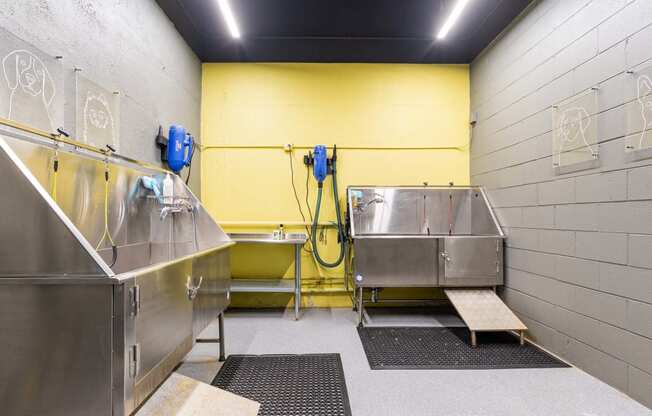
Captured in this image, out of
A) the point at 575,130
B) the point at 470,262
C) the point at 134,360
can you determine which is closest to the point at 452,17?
the point at 575,130

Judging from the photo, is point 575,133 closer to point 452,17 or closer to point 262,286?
point 452,17

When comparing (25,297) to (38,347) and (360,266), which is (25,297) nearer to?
(38,347)

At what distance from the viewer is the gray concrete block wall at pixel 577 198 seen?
6.10ft

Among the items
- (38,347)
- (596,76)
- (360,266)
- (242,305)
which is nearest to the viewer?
(38,347)

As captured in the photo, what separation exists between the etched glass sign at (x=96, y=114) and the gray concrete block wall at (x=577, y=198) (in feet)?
11.0

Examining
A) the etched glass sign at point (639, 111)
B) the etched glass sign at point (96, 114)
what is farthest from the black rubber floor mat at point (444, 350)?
the etched glass sign at point (96, 114)

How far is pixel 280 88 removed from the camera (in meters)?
3.77

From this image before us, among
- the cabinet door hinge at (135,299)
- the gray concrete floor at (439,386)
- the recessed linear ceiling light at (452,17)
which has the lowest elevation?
the gray concrete floor at (439,386)

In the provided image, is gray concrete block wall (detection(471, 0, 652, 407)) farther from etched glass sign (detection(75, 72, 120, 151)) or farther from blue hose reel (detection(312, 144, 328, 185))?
etched glass sign (detection(75, 72, 120, 151))

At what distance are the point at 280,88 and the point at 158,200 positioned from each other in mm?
2086

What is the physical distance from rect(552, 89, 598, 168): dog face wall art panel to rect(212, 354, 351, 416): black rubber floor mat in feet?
7.64

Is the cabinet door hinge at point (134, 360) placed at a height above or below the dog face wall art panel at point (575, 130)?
below

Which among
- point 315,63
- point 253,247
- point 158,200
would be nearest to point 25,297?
point 158,200

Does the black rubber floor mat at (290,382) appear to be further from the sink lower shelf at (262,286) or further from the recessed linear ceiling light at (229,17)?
the recessed linear ceiling light at (229,17)
